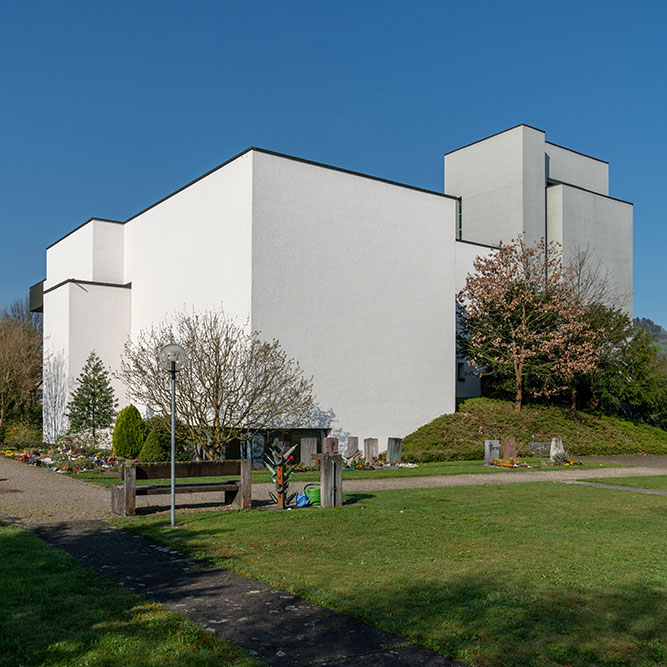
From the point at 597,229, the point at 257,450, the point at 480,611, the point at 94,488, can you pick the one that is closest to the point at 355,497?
the point at 94,488

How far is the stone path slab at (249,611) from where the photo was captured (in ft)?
16.5

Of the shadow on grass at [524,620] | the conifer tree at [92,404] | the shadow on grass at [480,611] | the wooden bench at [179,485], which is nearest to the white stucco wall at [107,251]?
the conifer tree at [92,404]

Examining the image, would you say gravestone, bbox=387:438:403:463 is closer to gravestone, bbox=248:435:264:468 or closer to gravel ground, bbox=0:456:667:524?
gravel ground, bbox=0:456:667:524

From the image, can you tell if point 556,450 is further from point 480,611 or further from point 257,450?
point 480,611

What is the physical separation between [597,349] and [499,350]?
16.4 ft

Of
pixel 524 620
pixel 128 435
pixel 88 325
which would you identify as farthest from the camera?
pixel 88 325

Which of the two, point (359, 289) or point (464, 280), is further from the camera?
point (464, 280)

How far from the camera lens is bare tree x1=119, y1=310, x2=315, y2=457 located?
22516mm

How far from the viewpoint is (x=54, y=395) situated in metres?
31.9

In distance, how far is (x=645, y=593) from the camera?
6.78m

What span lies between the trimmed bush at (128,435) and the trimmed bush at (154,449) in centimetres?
95

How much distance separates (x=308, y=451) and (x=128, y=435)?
686 centimetres

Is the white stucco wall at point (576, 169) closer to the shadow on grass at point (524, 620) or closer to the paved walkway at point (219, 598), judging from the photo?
the paved walkway at point (219, 598)

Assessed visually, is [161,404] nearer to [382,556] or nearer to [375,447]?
[375,447]
